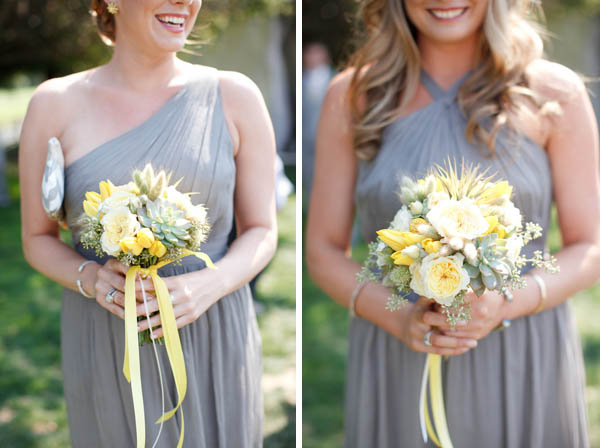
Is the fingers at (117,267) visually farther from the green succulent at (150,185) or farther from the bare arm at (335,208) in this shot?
the bare arm at (335,208)

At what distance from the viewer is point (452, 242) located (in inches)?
70.1

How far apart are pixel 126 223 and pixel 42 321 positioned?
15.4 ft

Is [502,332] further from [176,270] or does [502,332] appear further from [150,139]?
[150,139]

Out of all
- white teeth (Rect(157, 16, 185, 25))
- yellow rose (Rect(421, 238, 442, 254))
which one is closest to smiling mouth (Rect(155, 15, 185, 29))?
white teeth (Rect(157, 16, 185, 25))

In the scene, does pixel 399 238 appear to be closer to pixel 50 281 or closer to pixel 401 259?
pixel 401 259

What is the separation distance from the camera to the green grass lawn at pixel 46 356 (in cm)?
429

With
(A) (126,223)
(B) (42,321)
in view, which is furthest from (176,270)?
(B) (42,321)

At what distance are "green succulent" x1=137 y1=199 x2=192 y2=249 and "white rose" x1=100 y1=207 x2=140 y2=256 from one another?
0.12ft

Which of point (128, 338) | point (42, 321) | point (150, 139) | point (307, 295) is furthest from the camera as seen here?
point (307, 295)

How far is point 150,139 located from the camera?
2305 millimetres

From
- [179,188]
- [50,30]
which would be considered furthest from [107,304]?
[50,30]

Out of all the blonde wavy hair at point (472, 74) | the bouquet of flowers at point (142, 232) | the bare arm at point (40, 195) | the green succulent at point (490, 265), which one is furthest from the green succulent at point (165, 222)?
the blonde wavy hair at point (472, 74)

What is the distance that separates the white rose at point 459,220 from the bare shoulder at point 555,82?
33.0 inches

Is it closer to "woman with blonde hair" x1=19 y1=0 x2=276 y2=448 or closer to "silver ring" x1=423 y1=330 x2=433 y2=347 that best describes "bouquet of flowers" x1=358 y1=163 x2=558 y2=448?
"silver ring" x1=423 y1=330 x2=433 y2=347
